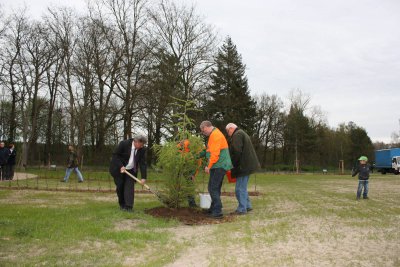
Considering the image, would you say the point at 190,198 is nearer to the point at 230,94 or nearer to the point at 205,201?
the point at 205,201

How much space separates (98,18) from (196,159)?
94.1 ft

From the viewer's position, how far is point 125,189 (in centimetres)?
846

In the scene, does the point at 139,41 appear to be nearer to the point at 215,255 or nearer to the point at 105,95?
the point at 105,95

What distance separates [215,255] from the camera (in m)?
5.01

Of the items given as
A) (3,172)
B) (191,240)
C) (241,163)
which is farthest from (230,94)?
(191,240)

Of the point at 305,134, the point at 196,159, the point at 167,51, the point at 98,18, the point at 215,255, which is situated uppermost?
the point at 98,18

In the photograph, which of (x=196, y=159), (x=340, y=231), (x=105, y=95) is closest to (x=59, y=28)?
(x=105, y=95)

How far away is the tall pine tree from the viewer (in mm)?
40594

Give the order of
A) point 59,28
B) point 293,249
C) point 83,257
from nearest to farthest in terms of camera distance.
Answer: point 83,257, point 293,249, point 59,28

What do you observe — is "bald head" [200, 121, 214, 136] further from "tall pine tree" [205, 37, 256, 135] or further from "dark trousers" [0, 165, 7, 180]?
"tall pine tree" [205, 37, 256, 135]

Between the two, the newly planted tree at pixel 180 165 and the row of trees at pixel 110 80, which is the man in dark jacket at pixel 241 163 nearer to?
the newly planted tree at pixel 180 165

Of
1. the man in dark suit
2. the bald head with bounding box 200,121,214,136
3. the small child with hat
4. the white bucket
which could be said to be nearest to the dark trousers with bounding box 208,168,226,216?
the white bucket

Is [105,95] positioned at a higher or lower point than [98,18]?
lower

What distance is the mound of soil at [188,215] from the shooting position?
7.71 m
